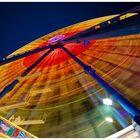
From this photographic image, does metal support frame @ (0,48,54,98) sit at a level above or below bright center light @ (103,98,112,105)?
above

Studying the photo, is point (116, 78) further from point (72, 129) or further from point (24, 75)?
point (24, 75)

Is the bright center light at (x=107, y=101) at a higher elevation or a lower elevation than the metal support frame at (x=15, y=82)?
lower

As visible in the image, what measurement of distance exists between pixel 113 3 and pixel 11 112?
205cm

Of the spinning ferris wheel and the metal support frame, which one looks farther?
the metal support frame

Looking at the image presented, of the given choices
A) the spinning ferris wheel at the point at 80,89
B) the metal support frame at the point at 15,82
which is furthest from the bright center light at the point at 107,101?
the metal support frame at the point at 15,82

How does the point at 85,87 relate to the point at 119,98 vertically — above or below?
below

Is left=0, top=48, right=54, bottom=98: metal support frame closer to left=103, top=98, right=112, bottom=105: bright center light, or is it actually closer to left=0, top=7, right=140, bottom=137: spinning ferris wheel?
left=0, top=7, right=140, bottom=137: spinning ferris wheel

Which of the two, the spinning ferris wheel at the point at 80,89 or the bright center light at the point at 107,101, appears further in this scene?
the bright center light at the point at 107,101

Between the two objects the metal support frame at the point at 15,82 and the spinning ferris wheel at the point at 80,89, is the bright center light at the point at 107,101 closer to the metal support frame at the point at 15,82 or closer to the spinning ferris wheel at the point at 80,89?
the spinning ferris wheel at the point at 80,89

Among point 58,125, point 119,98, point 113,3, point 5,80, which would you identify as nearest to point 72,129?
point 58,125

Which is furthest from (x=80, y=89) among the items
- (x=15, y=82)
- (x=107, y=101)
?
(x=15, y=82)

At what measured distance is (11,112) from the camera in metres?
2.74

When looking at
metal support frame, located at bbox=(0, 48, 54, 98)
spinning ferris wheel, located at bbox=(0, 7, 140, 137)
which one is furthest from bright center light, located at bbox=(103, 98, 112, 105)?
metal support frame, located at bbox=(0, 48, 54, 98)

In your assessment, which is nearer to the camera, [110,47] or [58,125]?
[58,125]
